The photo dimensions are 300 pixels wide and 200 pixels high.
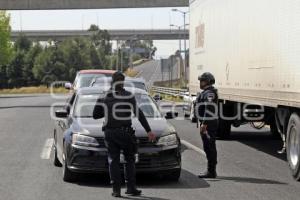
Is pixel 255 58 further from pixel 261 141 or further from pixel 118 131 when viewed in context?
pixel 261 141

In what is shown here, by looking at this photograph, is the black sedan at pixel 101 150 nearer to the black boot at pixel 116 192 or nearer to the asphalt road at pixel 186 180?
the asphalt road at pixel 186 180

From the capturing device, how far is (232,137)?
60.1ft

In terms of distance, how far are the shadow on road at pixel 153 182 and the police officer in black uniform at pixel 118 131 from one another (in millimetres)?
855

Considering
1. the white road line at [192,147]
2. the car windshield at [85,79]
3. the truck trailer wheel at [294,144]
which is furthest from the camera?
the car windshield at [85,79]

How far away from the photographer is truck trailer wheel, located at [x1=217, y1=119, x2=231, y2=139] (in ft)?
56.7

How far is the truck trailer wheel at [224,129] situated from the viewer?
17297 mm

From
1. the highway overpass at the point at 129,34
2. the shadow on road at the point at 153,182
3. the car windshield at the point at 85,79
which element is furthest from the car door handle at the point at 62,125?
the highway overpass at the point at 129,34

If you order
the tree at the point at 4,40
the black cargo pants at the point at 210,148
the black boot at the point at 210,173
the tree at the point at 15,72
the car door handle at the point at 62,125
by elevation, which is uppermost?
the tree at the point at 4,40

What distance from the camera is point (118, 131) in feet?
30.0

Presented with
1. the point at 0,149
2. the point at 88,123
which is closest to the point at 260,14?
the point at 88,123

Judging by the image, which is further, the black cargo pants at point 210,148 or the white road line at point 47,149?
the white road line at point 47,149

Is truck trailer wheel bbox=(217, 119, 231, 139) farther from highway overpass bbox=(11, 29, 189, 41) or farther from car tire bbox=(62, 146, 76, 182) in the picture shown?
highway overpass bbox=(11, 29, 189, 41)

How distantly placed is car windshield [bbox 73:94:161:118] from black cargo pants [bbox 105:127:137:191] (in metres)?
1.89

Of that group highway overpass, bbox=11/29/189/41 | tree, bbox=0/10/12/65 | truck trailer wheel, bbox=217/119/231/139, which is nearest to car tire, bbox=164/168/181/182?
truck trailer wheel, bbox=217/119/231/139
